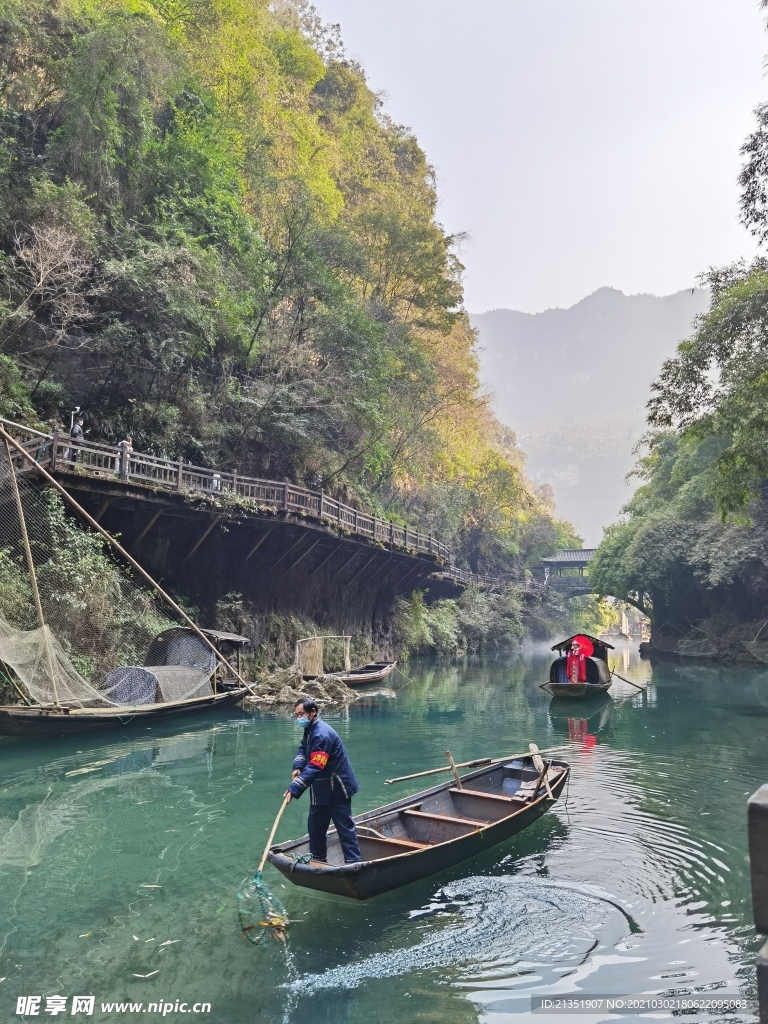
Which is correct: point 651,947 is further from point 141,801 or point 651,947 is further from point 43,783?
point 43,783

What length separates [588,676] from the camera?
2325cm

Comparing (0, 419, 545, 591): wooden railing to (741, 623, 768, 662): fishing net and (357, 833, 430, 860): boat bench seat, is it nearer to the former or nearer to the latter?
(357, 833, 430, 860): boat bench seat

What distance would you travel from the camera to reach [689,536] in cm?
3400

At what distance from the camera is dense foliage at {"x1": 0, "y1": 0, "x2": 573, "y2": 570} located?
1770cm

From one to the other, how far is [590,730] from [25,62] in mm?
23163

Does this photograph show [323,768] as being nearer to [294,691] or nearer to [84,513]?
[84,513]

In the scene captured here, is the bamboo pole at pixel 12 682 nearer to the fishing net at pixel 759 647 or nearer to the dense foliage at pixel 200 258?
the dense foliage at pixel 200 258

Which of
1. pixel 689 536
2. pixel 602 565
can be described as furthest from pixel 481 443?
pixel 689 536

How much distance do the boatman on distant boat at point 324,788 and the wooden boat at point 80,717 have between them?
802 cm

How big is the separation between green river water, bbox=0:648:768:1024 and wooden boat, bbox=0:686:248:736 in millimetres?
343

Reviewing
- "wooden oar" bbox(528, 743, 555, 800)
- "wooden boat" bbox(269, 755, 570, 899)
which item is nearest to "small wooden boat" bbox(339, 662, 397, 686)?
"wooden oar" bbox(528, 743, 555, 800)

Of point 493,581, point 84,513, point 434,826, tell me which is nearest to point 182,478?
point 84,513

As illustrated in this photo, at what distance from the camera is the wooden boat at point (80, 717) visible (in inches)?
477

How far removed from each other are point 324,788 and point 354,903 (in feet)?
3.22
